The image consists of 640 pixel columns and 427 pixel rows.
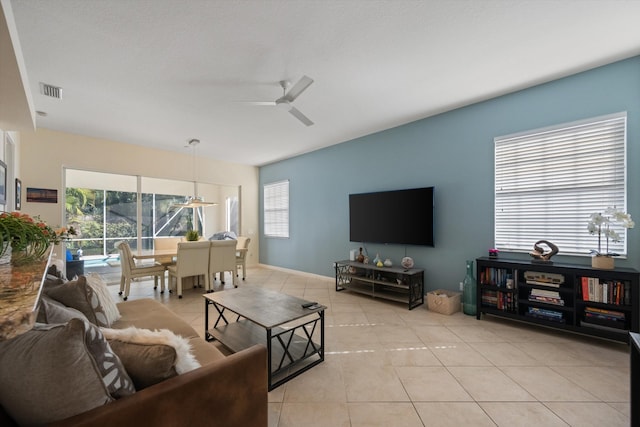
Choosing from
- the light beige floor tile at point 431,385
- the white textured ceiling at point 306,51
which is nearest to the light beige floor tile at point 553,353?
the light beige floor tile at point 431,385

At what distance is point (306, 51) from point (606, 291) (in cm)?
362

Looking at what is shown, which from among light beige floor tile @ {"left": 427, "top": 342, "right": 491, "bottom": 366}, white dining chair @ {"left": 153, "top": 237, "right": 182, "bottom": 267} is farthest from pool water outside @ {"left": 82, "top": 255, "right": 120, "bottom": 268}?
light beige floor tile @ {"left": 427, "top": 342, "right": 491, "bottom": 366}

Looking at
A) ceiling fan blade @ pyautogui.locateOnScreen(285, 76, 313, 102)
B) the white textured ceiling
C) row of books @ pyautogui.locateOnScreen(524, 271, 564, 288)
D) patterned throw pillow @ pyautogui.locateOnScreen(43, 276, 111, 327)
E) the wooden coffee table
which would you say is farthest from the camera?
row of books @ pyautogui.locateOnScreen(524, 271, 564, 288)

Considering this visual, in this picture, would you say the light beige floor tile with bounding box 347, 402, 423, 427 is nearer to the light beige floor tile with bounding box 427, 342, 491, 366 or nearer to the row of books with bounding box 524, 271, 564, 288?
the light beige floor tile with bounding box 427, 342, 491, 366

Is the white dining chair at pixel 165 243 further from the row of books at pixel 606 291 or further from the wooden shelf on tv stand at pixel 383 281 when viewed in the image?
the row of books at pixel 606 291

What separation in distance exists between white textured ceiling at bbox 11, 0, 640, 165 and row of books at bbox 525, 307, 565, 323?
100 inches

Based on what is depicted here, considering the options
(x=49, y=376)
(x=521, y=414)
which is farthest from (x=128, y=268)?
(x=521, y=414)

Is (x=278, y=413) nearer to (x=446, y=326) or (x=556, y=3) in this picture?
(x=446, y=326)

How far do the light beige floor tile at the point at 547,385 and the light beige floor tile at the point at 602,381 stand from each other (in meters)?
0.06

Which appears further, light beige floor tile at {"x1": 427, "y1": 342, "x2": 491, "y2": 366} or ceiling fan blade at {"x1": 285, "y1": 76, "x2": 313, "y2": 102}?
ceiling fan blade at {"x1": 285, "y1": 76, "x2": 313, "y2": 102}

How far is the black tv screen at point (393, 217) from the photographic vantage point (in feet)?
12.8

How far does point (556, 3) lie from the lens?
195cm

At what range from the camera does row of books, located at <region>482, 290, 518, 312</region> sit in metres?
3.08

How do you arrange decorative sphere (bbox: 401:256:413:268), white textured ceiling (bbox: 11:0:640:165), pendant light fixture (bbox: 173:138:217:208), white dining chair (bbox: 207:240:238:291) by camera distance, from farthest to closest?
pendant light fixture (bbox: 173:138:217:208), white dining chair (bbox: 207:240:238:291), decorative sphere (bbox: 401:256:413:268), white textured ceiling (bbox: 11:0:640:165)
